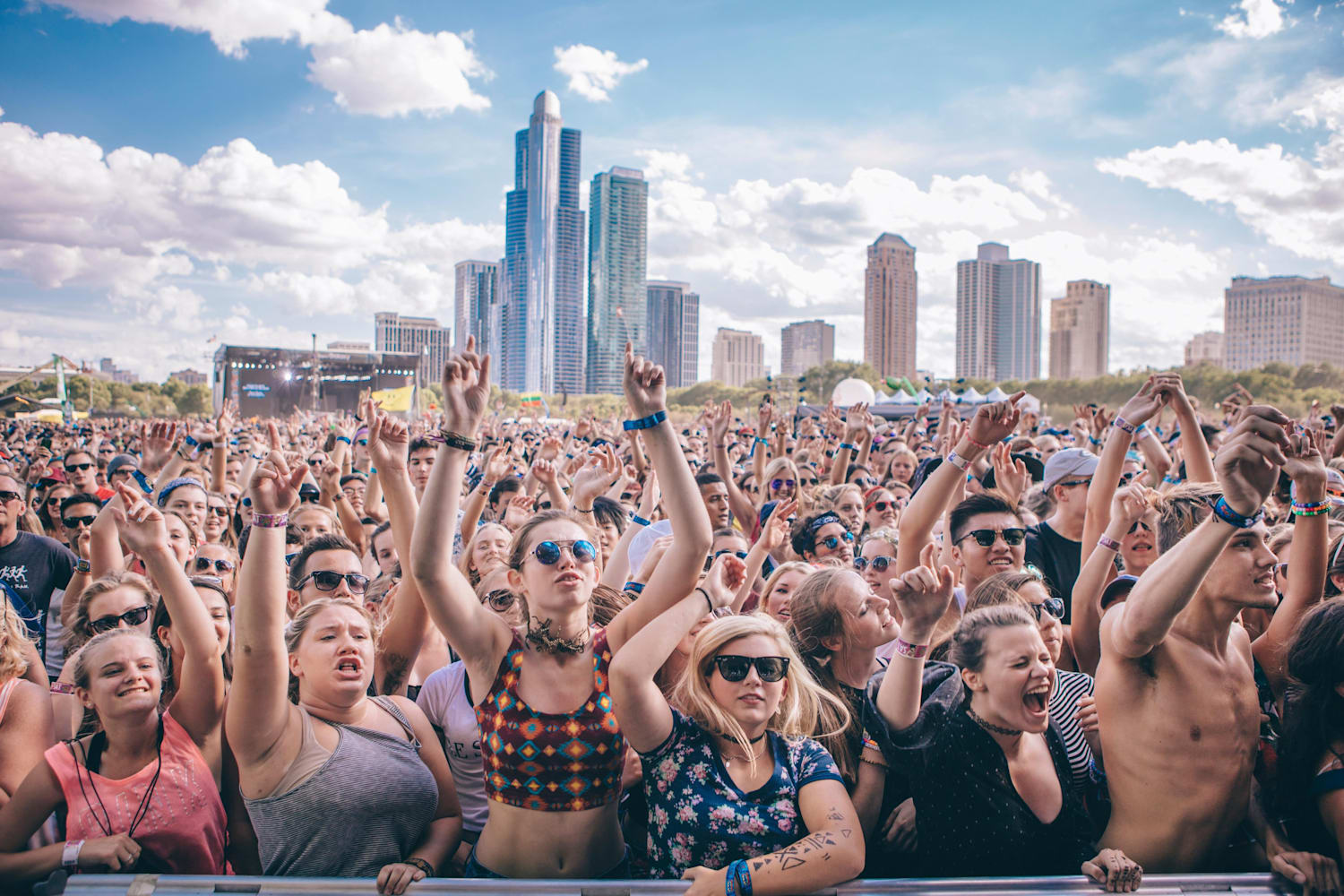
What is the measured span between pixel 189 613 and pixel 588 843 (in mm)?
1462

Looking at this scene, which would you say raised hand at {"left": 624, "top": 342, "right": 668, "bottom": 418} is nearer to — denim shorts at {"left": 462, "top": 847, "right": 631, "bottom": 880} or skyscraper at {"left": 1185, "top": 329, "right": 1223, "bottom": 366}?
denim shorts at {"left": 462, "top": 847, "right": 631, "bottom": 880}

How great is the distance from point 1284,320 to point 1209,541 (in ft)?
439

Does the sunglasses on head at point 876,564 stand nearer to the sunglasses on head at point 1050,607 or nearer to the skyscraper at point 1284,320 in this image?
the sunglasses on head at point 1050,607

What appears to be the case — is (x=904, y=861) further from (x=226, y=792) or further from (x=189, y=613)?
(x=189, y=613)

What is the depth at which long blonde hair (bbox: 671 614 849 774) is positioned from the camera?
8.30ft

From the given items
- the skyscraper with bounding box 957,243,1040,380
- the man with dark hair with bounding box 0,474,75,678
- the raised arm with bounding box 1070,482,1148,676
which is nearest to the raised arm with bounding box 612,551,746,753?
the raised arm with bounding box 1070,482,1148,676

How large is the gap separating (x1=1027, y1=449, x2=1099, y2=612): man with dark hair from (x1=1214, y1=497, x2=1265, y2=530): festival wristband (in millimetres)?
2444

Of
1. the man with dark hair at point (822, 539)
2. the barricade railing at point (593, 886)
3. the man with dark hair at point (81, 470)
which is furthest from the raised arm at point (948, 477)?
the man with dark hair at point (81, 470)

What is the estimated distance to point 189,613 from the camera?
8.79ft

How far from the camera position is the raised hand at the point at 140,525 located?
8.67 ft

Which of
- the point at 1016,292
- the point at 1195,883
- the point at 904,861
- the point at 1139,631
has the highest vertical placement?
the point at 1016,292

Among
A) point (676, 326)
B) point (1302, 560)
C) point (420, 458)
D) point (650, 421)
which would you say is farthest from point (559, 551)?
point (676, 326)

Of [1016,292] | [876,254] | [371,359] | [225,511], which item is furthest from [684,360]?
[225,511]

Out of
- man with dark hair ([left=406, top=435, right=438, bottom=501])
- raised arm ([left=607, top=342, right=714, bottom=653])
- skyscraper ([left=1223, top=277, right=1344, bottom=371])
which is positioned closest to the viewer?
raised arm ([left=607, top=342, right=714, bottom=653])
